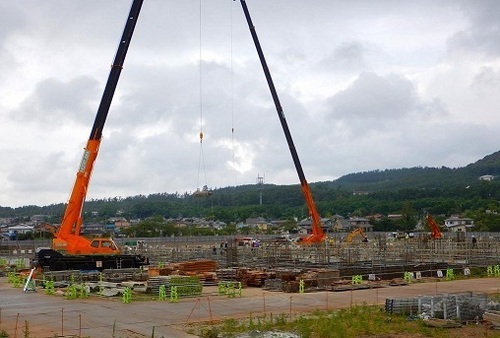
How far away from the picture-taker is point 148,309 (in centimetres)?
2458

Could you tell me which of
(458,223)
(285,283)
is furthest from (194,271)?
(458,223)

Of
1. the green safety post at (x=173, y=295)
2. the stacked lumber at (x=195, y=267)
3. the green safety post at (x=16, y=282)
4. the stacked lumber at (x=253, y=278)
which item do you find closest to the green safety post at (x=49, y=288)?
the green safety post at (x=16, y=282)

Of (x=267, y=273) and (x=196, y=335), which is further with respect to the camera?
(x=267, y=273)

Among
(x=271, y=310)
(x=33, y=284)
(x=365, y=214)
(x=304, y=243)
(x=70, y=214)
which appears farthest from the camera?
(x=365, y=214)

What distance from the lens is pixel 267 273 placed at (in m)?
35.9

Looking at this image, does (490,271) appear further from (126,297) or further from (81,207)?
(81,207)

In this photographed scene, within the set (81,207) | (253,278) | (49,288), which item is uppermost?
(81,207)

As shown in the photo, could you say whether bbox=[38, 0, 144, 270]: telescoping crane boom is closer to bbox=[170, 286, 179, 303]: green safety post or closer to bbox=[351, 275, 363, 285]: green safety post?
bbox=[170, 286, 179, 303]: green safety post

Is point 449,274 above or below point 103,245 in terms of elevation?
below

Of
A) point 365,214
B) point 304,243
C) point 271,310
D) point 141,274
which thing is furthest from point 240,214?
point 271,310

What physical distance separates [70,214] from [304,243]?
26.4m

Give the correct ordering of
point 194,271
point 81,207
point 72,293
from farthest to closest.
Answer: point 194,271, point 81,207, point 72,293

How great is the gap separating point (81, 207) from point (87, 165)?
2604 mm

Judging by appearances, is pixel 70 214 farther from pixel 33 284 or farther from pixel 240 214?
pixel 240 214
